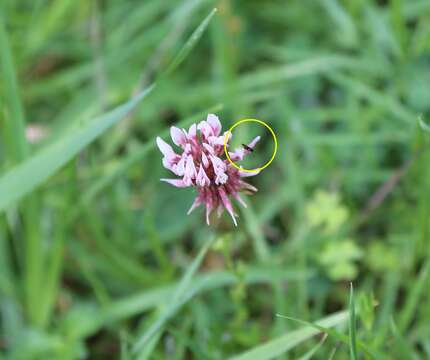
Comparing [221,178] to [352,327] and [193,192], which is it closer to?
[352,327]

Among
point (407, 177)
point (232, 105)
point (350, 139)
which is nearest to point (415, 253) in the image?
point (407, 177)

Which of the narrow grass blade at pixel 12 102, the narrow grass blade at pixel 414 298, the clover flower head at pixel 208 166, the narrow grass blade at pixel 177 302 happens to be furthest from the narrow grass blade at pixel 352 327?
the narrow grass blade at pixel 12 102

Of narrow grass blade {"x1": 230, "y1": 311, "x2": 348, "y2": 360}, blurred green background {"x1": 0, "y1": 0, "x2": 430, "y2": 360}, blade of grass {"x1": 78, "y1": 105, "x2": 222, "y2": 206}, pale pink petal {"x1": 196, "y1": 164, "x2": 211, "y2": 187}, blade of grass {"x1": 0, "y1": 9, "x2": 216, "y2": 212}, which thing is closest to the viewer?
pale pink petal {"x1": 196, "y1": 164, "x2": 211, "y2": 187}

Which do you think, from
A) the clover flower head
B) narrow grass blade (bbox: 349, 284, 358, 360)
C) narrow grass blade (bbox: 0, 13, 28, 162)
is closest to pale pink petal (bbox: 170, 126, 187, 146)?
the clover flower head

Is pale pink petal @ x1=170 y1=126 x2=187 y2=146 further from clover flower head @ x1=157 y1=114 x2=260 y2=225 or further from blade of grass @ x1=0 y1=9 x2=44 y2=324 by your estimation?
blade of grass @ x1=0 y1=9 x2=44 y2=324

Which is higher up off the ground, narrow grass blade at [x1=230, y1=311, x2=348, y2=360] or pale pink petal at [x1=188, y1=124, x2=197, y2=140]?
pale pink petal at [x1=188, y1=124, x2=197, y2=140]
